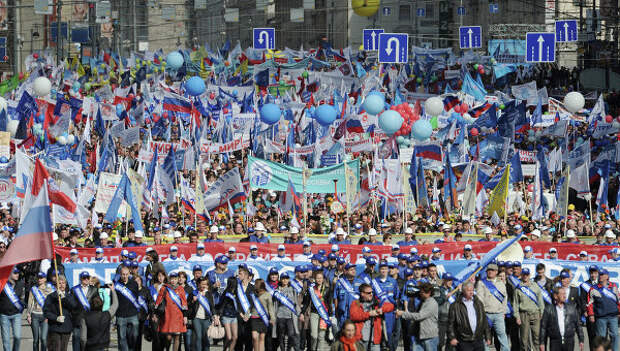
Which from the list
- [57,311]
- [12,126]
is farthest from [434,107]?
[57,311]

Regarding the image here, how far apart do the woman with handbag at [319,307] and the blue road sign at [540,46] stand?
96.0 feet

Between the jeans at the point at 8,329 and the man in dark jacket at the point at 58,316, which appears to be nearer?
the man in dark jacket at the point at 58,316

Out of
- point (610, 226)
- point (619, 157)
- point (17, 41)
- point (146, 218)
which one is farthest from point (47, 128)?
point (17, 41)

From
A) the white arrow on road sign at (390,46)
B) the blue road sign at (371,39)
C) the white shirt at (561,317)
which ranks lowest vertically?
the white shirt at (561,317)

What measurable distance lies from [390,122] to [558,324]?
16.4 meters

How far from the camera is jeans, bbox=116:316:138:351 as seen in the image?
1634cm

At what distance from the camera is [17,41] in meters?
98.9

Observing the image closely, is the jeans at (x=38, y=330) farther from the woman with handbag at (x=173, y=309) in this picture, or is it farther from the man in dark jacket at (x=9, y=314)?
the woman with handbag at (x=173, y=309)

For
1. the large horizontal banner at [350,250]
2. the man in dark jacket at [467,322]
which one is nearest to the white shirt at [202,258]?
the large horizontal banner at [350,250]

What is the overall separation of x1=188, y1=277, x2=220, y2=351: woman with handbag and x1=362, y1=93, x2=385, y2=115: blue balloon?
1935cm

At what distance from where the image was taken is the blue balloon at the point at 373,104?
116 feet

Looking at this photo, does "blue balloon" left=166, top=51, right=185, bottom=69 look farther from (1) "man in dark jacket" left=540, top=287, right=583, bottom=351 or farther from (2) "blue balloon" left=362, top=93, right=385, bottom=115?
(1) "man in dark jacket" left=540, top=287, right=583, bottom=351

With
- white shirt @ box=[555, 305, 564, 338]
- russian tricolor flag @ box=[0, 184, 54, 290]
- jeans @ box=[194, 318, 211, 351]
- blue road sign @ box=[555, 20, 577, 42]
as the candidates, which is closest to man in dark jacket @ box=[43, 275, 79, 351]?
→ russian tricolor flag @ box=[0, 184, 54, 290]

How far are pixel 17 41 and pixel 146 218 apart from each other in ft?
251
